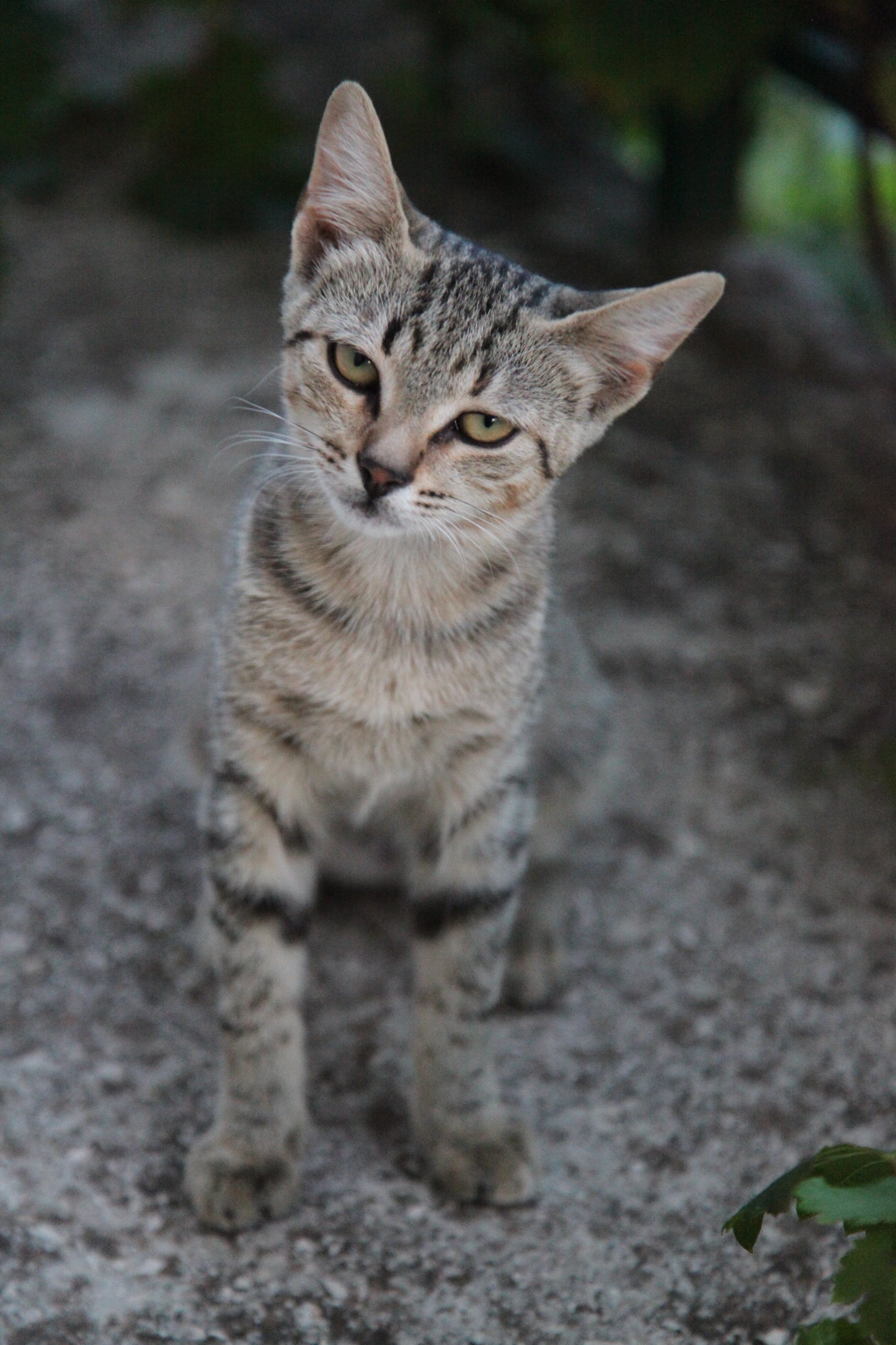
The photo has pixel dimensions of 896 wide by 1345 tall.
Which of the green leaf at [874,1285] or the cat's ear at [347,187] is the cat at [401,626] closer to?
the cat's ear at [347,187]

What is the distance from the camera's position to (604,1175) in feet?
8.50

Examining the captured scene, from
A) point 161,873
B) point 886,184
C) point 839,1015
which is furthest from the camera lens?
point 886,184

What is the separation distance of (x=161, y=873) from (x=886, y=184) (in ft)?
18.2

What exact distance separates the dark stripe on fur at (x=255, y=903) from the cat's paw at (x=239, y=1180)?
37 cm

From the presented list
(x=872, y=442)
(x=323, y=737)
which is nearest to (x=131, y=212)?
(x=872, y=442)

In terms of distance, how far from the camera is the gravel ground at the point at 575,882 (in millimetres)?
2326

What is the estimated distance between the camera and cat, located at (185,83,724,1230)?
89.8 inches

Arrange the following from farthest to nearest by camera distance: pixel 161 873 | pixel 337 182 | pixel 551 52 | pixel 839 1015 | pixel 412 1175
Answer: pixel 551 52
pixel 161 873
pixel 839 1015
pixel 412 1175
pixel 337 182

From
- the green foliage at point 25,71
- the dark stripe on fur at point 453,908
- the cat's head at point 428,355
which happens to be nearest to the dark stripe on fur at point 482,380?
the cat's head at point 428,355

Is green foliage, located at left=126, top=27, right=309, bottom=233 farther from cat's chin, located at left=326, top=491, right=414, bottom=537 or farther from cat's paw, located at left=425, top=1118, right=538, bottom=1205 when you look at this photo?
cat's paw, located at left=425, top=1118, right=538, bottom=1205

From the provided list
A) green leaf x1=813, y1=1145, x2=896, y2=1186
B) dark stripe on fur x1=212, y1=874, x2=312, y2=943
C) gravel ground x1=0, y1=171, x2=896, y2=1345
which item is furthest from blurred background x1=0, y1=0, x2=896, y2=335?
green leaf x1=813, y1=1145, x2=896, y2=1186

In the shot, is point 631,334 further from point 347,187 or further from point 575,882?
point 575,882

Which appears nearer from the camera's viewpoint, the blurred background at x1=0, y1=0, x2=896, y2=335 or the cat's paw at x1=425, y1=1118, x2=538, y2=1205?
the cat's paw at x1=425, y1=1118, x2=538, y2=1205

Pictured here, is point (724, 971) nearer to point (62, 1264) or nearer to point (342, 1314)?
point (342, 1314)
